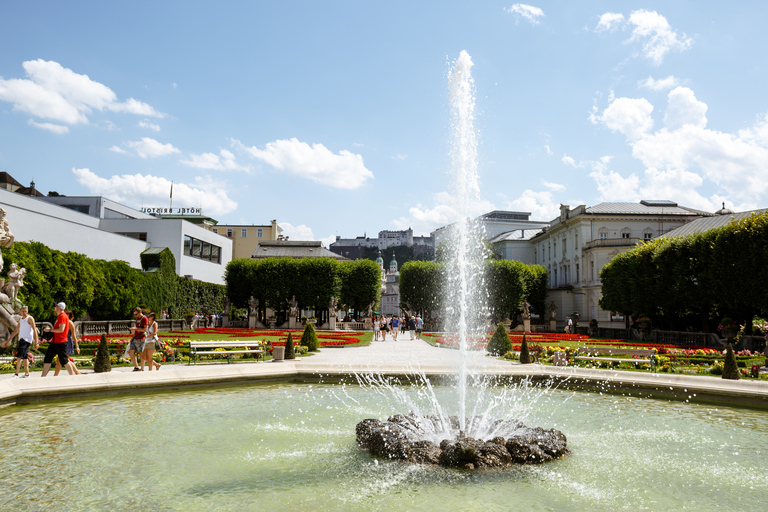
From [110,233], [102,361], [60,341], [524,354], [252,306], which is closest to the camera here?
[60,341]

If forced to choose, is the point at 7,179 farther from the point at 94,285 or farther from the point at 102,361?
the point at 102,361

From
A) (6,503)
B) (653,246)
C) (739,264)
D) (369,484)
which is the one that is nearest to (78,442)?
(6,503)

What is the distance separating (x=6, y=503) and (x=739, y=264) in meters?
32.5

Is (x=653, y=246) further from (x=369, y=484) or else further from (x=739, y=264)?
(x=369, y=484)

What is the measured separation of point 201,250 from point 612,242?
44594mm

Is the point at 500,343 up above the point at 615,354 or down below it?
above

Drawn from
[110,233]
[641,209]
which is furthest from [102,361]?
[641,209]

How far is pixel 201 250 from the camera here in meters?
55.8

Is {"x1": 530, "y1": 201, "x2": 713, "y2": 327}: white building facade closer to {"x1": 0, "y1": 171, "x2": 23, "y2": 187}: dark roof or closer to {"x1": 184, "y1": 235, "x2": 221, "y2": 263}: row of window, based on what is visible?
{"x1": 184, "y1": 235, "x2": 221, "y2": 263}: row of window

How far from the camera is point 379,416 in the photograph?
10180 mm

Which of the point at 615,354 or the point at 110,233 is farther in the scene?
the point at 110,233

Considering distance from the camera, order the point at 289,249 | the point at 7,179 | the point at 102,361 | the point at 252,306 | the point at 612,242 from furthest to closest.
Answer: the point at 289,249, the point at 7,179, the point at 612,242, the point at 252,306, the point at 102,361

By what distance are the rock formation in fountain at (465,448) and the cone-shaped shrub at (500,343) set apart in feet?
43.6

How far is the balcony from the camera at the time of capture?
55.8 meters
